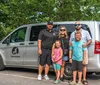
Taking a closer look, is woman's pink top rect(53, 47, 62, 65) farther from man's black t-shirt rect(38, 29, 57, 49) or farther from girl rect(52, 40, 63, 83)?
man's black t-shirt rect(38, 29, 57, 49)

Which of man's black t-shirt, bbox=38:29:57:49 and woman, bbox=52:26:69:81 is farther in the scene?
man's black t-shirt, bbox=38:29:57:49

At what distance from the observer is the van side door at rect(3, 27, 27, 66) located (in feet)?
39.4

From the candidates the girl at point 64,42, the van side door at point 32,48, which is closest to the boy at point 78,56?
the girl at point 64,42

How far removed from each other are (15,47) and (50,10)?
5.13 metres

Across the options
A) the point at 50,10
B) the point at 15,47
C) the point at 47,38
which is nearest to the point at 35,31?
the point at 15,47

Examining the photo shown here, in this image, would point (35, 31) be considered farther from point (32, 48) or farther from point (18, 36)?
point (18, 36)

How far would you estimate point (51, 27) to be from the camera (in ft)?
34.6

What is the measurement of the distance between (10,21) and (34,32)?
664 centimetres

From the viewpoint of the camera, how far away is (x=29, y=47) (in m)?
11.7

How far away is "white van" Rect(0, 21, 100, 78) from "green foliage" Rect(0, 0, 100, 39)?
462 centimetres

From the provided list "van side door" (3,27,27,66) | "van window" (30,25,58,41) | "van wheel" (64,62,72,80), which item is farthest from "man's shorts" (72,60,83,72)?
"van side door" (3,27,27,66)

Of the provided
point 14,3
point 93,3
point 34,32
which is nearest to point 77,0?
point 93,3

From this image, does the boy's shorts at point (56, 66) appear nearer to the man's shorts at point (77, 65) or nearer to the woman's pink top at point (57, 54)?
the woman's pink top at point (57, 54)

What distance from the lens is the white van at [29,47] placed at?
1026 centimetres
